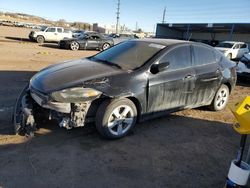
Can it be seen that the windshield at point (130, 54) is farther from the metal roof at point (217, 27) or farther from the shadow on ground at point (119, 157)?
the metal roof at point (217, 27)

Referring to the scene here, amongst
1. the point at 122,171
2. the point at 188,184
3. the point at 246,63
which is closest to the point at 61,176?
the point at 122,171

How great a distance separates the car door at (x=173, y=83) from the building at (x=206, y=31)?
3502 cm

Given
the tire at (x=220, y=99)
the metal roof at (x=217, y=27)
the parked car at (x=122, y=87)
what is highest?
the metal roof at (x=217, y=27)

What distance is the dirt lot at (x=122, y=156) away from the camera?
3.68 meters

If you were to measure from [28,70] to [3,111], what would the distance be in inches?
204

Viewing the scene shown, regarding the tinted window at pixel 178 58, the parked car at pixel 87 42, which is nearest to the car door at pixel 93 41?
the parked car at pixel 87 42

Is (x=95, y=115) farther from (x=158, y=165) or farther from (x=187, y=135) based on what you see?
(x=187, y=135)

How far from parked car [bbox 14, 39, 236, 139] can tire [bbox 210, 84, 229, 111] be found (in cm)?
27

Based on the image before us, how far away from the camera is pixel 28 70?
420 inches

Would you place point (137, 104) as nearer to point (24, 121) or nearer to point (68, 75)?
point (68, 75)

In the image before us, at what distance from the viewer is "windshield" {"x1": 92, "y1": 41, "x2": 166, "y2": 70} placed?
5301 millimetres

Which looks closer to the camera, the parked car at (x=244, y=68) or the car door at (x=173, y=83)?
the car door at (x=173, y=83)

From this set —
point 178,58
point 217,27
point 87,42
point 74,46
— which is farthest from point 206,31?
point 178,58

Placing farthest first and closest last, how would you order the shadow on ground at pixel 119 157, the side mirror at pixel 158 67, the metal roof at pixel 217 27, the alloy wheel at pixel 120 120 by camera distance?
1. the metal roof at pixel 217 27
2. the side mirror at pixel 158 67
3. the alloy wheel at pixel 120 120
4. the shadow on ground at pixel 119 157
